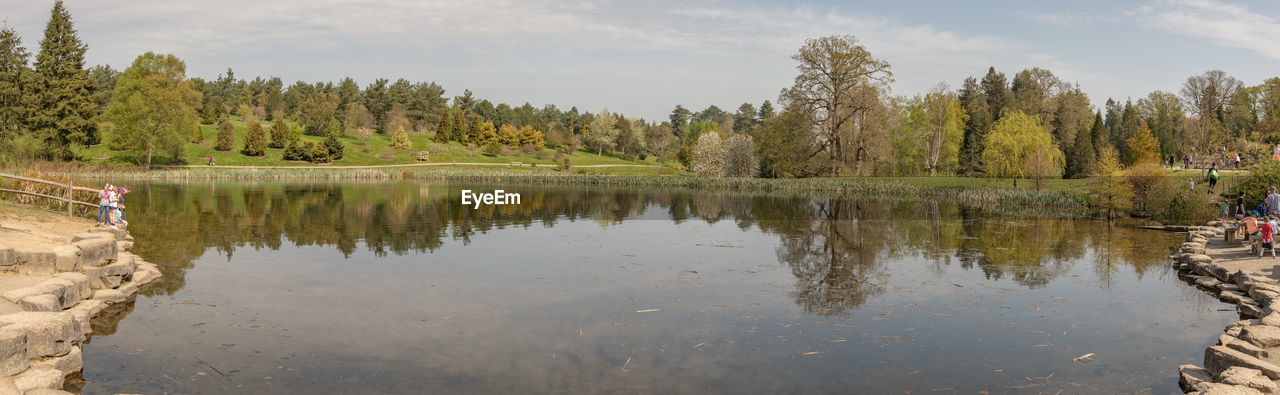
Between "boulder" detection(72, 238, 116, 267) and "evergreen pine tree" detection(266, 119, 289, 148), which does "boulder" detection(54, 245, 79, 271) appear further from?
"evergreen pine tree" detection(266, 119, 289, 148)

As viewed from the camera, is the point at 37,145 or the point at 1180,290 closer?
the point at 1180,290

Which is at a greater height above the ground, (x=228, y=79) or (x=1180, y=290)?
(x=228, y=79)

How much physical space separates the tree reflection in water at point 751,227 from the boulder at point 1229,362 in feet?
16.7

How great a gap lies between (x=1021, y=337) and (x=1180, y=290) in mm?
7443

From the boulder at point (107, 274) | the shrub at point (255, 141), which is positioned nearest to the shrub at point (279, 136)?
the shrub at point (255, 141)

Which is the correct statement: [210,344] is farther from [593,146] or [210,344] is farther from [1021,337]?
[593,146]

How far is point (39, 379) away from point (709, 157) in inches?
2489

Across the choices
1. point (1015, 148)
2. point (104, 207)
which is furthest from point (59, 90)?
point (1015, 148)

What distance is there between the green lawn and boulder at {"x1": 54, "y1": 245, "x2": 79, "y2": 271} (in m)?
64.8

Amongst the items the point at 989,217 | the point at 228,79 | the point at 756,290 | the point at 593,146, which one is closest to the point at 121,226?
the point at 756,290

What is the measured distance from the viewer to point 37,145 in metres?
50.5

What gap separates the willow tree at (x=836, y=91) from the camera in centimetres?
5459

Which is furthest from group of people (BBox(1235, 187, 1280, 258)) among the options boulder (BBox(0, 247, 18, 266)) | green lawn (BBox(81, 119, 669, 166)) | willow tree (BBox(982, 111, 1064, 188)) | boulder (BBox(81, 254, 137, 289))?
green lawn (BBox(81, 119, 669, 166))

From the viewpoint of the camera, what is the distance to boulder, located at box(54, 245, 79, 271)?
1268 centimetres
